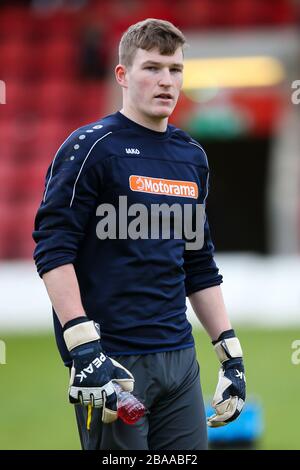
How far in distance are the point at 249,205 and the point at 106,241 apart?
55.5ft

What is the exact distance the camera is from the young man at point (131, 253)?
12.5ft

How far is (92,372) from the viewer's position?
367 cm

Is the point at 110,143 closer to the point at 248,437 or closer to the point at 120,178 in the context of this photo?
the point at 120,178

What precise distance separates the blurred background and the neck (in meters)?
6.40

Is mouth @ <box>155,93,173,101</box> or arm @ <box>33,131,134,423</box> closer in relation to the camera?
arm @ <box>33,131,134,423</box>

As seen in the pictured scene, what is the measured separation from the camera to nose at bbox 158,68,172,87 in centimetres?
398

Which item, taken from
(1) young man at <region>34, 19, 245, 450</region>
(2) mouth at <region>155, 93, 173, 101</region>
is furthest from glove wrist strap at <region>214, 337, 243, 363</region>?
(2) mouth at <region>155, 93, 173, 101</region>

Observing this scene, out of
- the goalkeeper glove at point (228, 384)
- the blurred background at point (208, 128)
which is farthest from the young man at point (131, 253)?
the blurred background at point (208, 128)

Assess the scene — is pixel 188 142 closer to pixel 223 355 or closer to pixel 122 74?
pixel 122 74

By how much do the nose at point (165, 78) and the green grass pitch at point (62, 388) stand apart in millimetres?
3569

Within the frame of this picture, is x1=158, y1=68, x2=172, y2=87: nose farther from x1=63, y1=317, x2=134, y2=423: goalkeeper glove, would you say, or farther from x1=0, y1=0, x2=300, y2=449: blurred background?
x1=0, y1=0, x2=300, y2=449: blurred background

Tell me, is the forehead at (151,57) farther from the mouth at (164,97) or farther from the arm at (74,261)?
the arm at (74,261)

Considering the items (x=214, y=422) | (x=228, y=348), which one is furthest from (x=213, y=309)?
(x=214, y=422)
